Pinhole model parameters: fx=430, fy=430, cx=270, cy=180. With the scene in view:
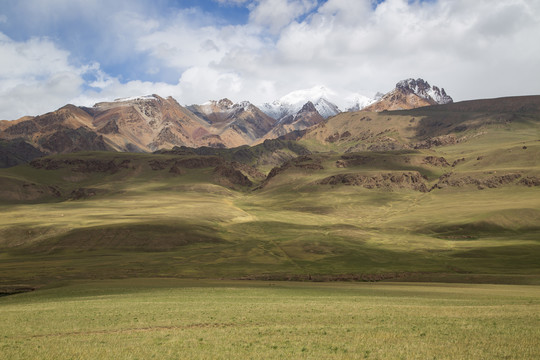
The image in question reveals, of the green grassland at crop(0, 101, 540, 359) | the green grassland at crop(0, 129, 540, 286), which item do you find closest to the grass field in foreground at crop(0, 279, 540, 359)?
the green grassland at crop(0, 101, 540, 359)

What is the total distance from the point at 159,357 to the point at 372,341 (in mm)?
12090

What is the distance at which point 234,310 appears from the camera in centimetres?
4041

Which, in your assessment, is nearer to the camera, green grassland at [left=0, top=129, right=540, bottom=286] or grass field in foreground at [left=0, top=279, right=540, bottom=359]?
grass field in foreground at [left=0, top=279, right=540, bottom=359]

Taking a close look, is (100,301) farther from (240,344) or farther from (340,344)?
(340,344)

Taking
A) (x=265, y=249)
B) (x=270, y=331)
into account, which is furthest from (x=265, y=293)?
(x=265, y=249)

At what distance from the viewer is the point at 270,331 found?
2927 centimetres

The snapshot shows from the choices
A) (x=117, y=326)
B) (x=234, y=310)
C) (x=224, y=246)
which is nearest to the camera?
(x=117, y=326)

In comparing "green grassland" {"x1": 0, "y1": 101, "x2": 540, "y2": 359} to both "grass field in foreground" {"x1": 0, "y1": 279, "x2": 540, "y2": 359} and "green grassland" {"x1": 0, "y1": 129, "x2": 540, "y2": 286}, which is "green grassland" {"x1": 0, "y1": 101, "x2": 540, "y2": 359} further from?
"green grassland" {"x1": 0, "y1": 129, "x2": 540, "y2": 286}

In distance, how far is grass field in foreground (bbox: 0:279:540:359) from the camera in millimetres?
23156

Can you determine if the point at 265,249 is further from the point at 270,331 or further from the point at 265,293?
the point at 270,331

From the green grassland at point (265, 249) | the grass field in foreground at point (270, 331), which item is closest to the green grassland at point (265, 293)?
the grass field in foreground at point (270, 331)

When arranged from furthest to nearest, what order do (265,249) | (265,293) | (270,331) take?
1. (265,249)
2. (265,293)
3. (270,331)

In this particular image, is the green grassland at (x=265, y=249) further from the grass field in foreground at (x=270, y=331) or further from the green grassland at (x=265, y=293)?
the grass field in foreground at (x=270, y=331)

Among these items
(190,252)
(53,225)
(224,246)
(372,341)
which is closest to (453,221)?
(224,246)
